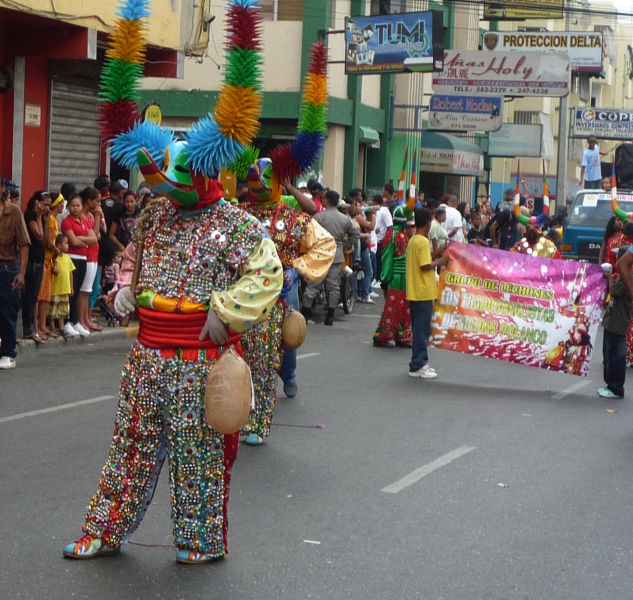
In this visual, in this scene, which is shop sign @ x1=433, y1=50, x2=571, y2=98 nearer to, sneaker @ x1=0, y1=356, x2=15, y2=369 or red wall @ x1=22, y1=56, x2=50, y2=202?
red wall @ x1=22, y1=56, x2=50, y2=202

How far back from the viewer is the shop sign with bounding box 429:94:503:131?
2920 centimetres

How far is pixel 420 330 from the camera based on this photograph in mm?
11914

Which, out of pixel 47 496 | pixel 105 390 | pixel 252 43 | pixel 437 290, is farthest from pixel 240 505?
pixel 437 290

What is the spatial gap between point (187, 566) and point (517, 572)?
160 centimetres

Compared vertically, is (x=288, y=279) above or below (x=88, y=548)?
above

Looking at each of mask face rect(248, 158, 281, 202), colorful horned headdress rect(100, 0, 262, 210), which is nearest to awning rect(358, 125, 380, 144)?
mask face rect(248, 158, 281, 202)

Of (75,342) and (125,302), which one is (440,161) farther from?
(125,302)

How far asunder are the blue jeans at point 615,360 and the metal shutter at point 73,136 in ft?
32.0

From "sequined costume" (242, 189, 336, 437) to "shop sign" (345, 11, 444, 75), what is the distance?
1636 cm

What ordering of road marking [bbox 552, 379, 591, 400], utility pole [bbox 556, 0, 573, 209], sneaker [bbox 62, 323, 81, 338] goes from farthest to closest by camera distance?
utility pole [bbox 556, 0, 573, 209] → sneaker [bbox 62, 323, 81, 338] → road marking [bbox 552, 379, 591, 400]

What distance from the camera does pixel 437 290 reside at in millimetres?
12289

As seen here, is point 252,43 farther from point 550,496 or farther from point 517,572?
point 550,496

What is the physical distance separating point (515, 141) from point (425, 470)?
29943 mm

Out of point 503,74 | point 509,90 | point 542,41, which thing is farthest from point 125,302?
point 542,41
